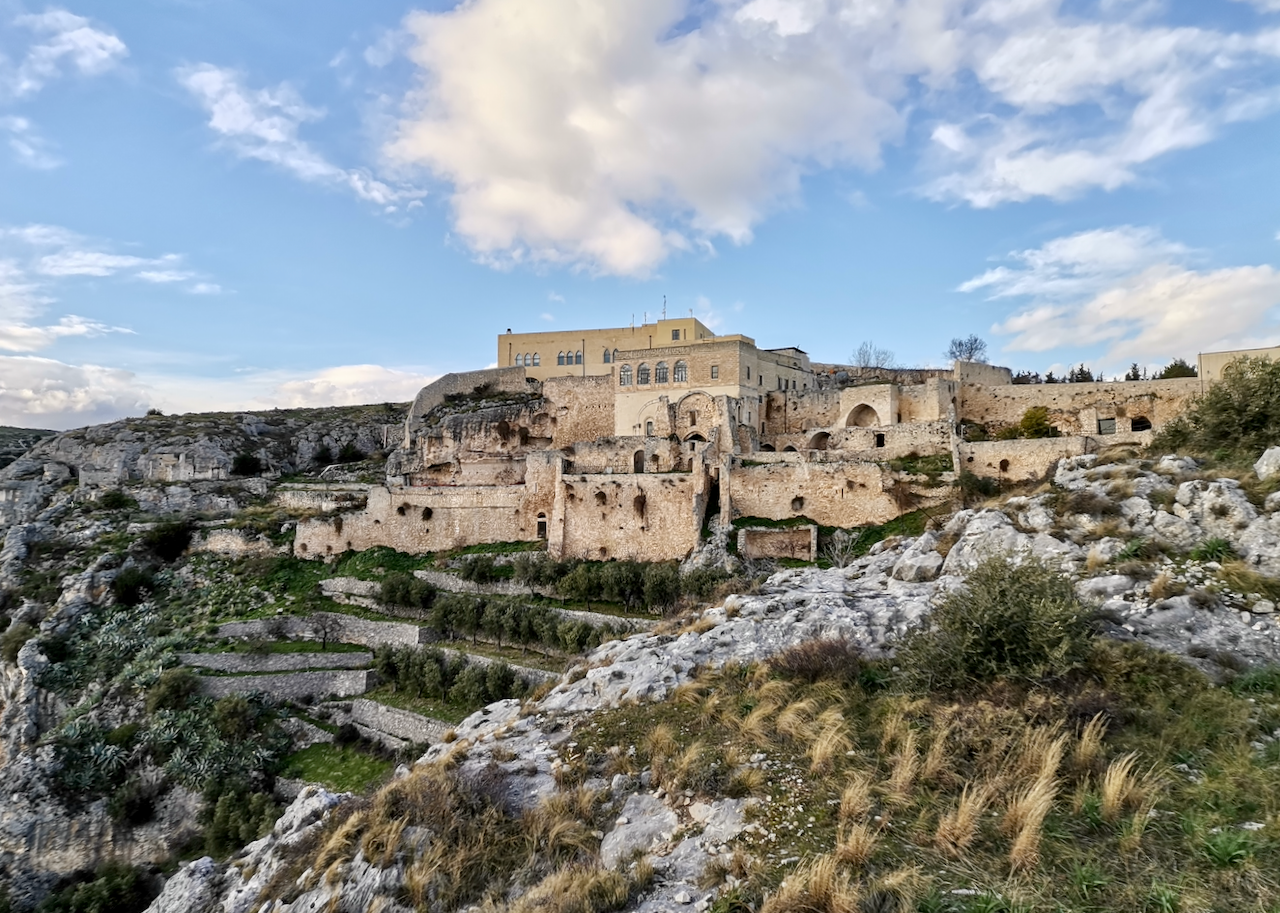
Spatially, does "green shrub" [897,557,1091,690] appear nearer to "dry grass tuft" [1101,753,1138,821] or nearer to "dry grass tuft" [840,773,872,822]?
"dry grass tuft" [1101,753,1138,821]

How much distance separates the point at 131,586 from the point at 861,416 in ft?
109

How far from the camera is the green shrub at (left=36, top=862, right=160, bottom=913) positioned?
16375 millimetres

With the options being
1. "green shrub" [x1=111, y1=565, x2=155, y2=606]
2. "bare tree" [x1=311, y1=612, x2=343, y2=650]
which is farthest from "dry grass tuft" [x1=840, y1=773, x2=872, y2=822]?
"green shrub" [x1=111, y1=565, x2=155, y2=606]

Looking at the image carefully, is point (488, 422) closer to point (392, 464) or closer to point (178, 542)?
point (392, 464)

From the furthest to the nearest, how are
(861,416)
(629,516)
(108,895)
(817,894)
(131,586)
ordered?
(861,416) < (131,586) < (629,516) < (108,895) < (817,894)

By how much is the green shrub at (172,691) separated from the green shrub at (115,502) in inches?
752

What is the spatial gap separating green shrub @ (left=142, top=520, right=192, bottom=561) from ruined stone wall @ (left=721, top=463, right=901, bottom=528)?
2541 centimetres

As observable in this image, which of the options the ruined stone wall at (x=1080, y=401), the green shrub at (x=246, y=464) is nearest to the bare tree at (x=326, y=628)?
the green shrub at (x=246, y=464)

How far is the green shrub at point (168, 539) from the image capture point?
3031 centimetres

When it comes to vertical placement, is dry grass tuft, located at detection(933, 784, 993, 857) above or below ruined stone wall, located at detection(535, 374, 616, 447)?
below

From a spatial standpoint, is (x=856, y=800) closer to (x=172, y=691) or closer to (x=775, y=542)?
(x=775, y=542)

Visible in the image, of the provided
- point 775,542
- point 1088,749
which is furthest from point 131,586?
point 1088,749

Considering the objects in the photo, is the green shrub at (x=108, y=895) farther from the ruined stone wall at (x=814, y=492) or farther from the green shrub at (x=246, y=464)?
the green shrub at (x=246, y=464)

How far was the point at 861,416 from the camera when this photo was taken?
108ft
